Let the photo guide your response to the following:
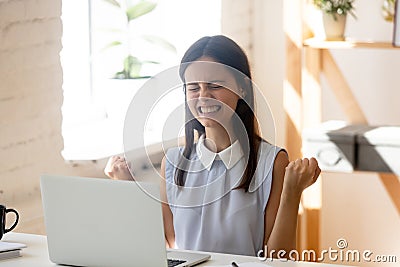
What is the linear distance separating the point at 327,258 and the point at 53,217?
8.31 feet

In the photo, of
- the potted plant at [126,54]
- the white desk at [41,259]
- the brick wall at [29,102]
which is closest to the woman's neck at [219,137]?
the white desk at [41,259]

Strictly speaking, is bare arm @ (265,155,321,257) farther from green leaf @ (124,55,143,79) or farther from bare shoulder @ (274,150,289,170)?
green leaf @ (124,55,143,79)

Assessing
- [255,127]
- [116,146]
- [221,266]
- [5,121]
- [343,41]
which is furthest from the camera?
[343,41]

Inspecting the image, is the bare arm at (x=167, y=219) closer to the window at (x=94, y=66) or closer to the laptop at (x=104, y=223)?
the laptop at (x=104, y=223)

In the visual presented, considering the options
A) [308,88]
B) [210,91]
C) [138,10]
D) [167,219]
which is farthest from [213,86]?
[308,88]

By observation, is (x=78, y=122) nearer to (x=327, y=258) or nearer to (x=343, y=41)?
(x=343, y=41)

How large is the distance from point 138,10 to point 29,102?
0.99 meters

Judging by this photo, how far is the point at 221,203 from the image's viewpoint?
2605 mm

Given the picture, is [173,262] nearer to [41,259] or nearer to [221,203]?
[41,259]

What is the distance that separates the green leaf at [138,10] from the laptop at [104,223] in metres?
1.78

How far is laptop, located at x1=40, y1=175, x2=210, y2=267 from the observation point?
6.59 ft

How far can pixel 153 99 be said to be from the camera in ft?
7.07

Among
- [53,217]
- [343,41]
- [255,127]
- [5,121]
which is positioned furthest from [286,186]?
[343,41]

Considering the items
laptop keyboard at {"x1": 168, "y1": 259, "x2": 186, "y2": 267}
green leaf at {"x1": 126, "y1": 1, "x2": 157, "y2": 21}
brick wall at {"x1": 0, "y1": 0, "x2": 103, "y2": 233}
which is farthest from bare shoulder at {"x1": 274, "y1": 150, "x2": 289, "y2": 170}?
green leaf at {"x1": 126, "y1": 1, "x2": 157, "y2": 21}
